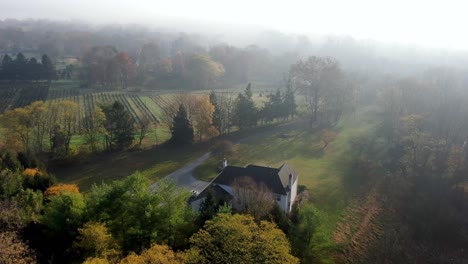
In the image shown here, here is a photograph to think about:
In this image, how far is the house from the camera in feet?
96.4

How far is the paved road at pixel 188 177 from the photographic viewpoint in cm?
3625

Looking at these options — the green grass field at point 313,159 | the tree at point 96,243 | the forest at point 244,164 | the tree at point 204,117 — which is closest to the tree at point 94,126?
the forest at point 244,164

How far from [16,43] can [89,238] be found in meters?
177

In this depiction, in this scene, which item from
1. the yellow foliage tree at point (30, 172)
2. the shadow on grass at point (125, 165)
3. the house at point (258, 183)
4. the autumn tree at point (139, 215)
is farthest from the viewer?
the shadow on grass at point (125, 165)

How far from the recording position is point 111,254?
1934 centimetres

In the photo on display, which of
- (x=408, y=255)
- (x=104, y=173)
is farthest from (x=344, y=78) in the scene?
(x=104, y=173)

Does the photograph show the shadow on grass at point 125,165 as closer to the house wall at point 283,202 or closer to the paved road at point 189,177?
the paved road at point 189,177

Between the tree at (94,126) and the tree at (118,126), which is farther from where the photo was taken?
the tree at (118,126)

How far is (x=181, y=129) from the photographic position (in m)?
46.7

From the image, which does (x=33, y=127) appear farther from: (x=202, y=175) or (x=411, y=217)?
(x=411, y=217)

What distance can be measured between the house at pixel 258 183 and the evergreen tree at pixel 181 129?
1659 centimetres

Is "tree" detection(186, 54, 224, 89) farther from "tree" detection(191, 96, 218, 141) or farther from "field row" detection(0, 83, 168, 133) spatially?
"tree" detection(191, 96, 218, 141)

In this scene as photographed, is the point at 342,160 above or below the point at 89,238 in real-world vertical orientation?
below

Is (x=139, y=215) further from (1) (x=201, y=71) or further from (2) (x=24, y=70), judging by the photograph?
(2) (x=24, y=70)
